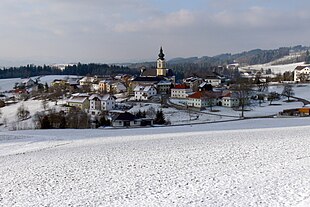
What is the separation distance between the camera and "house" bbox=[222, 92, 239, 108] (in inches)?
2026

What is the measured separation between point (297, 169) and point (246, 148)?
4.15 meters

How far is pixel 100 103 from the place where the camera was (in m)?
53.0

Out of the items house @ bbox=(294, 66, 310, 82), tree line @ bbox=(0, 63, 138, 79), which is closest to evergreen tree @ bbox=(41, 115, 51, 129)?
house @ bbox=(294, 66, 310, 82)

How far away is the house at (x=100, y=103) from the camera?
51.8 metres

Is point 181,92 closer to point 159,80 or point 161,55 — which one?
point 159,80

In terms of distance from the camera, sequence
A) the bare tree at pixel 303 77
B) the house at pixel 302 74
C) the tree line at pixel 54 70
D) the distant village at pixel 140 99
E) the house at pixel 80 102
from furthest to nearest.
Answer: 1. the tree line at pixel 54 70
2. the house at pixel 302 74
3. the bare tree at pixel 303 77
4. the house at pixel 80 102
5. the distant village at pixel 140 99

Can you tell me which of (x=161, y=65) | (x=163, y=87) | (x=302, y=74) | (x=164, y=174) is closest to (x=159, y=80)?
(x=163, y=87)

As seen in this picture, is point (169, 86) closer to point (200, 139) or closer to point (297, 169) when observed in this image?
point (200, 139)

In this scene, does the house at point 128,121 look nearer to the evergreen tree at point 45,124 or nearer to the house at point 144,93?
the evergreen tree at point 45,124

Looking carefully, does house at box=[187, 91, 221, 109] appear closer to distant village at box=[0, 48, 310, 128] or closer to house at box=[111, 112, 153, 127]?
distant village at box=[0, 48, 310, 128]

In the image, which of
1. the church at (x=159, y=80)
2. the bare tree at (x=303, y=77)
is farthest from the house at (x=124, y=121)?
the bare tree at (x=303, y=77)

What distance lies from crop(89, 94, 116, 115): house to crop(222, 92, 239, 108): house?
1833 centimetres

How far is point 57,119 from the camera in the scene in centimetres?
3588

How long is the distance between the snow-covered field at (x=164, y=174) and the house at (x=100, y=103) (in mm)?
34295
